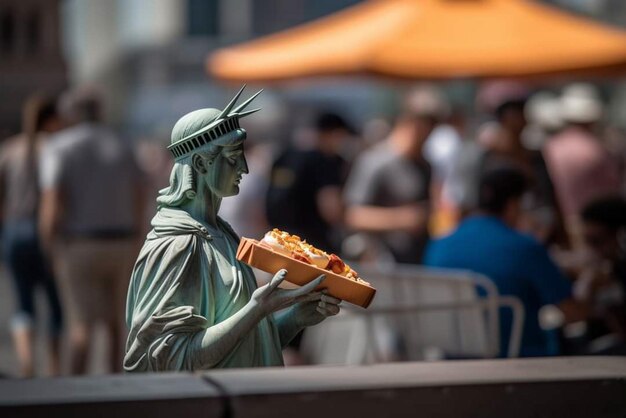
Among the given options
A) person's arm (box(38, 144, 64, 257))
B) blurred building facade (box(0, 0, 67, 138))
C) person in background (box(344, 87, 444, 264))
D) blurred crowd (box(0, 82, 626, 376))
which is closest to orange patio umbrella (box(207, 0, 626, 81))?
blurred crowd (box(0, 82, 626, 376))

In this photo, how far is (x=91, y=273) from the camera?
976 cm

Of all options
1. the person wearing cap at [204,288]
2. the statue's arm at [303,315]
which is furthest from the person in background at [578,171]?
the person wearing cap at [204,288]

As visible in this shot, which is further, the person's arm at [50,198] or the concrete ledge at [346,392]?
the person's arm at [50,198]

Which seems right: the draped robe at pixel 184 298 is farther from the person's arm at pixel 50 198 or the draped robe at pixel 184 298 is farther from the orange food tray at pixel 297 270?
the person's arm at pixel 50 198

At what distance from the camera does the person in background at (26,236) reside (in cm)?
986

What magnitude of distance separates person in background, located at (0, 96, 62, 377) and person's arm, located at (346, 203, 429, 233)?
1.99 metres

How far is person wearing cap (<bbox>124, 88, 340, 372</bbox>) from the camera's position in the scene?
4.24 meters

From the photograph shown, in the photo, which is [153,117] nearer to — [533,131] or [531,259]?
[533,131]

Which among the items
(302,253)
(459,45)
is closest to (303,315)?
(302,253)

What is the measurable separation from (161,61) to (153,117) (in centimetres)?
253

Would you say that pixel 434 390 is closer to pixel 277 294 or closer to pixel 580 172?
pixel 277 294

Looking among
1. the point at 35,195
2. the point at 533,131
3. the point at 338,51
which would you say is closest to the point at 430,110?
the point at 338,51

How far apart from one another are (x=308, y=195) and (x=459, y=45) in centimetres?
139

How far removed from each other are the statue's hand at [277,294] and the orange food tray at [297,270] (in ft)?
0.11
